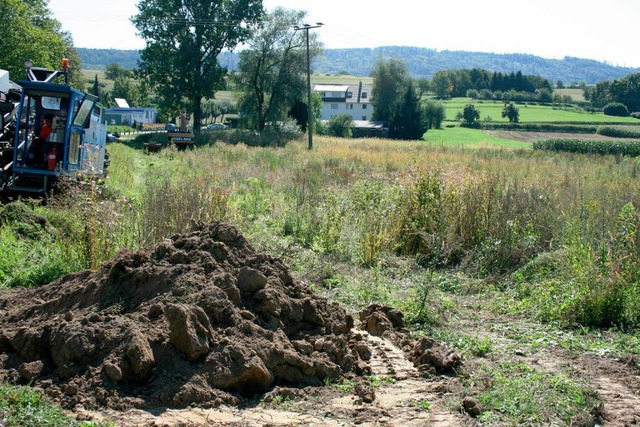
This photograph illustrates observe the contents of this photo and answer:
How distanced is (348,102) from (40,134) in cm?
10148

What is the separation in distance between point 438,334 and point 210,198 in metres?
5.21

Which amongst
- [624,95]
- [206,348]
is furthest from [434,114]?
[206,348]

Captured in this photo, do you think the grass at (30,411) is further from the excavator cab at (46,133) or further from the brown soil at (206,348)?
the excavator cab at (46,133)

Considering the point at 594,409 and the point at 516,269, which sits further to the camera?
the point at 516,269

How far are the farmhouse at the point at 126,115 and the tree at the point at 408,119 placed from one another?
1167 inches

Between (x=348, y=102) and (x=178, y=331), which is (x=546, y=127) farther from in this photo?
(x=178, y=331)

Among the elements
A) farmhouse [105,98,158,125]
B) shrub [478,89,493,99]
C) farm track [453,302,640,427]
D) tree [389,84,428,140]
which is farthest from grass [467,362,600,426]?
shrub [478,89,493,99]

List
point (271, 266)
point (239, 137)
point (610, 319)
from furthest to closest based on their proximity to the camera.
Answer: point (239, 137) → point (610, 319) → point (271, 266)

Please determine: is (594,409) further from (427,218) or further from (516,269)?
(427,218)

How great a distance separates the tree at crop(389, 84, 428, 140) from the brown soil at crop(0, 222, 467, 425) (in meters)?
65.7

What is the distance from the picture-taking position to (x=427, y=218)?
1200 centimetres

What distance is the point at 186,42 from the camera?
51.0 m

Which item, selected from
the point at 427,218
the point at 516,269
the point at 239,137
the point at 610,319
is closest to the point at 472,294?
the point at 516,269

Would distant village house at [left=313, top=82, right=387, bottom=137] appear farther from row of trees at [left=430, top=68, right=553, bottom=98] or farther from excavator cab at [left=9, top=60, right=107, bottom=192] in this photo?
excavator cab at [left=9, top=60, right=107, bottom=192]
